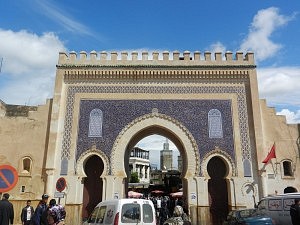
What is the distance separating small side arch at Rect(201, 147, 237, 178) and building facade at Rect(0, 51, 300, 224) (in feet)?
0.14

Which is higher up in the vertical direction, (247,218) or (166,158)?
(166,158)

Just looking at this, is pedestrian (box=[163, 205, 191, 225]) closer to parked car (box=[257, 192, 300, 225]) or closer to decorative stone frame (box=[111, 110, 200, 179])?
parked car (box=[257, 192, 300, 225])

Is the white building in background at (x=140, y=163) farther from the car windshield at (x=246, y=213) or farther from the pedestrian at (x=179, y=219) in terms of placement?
the pedestrian at (x=179, y=219)

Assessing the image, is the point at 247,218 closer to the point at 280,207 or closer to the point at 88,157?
the point at 280,207

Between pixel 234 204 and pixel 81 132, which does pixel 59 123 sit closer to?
pixel 81 132

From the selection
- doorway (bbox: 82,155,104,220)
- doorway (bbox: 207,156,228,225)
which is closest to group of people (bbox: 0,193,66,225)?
doorway (bbox: 82,155,104,220)

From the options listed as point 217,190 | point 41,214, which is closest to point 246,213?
point 217,190

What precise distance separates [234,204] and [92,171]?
20.4 ft

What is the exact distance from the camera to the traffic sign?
16.0 feet

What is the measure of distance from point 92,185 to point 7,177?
8.98 m

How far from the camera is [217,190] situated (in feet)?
44.0

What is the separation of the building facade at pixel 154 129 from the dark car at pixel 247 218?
382cm

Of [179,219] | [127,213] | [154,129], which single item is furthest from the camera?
[154,129]

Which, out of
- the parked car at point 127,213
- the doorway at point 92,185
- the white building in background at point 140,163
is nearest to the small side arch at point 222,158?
the doorway at point 92,185
